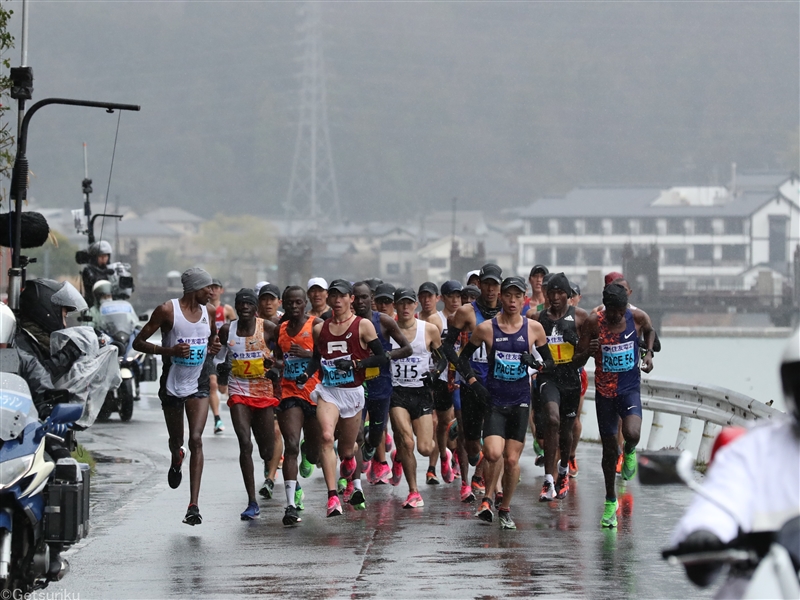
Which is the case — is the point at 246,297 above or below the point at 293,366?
above

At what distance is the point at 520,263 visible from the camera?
17175 centimetres

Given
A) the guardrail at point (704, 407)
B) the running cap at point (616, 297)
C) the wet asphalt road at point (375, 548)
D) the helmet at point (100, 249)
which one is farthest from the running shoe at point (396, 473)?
the helmet at point (100, 249)

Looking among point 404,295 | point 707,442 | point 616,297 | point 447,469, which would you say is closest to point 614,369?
point 616,297

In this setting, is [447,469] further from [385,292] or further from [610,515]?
[610,515]

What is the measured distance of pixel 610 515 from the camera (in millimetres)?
11062

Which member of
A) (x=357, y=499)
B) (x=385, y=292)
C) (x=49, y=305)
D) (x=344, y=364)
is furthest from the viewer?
(x=385, y=292)

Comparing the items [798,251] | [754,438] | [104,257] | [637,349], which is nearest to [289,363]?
[637,349]

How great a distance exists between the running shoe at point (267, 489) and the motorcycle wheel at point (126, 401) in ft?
32.8

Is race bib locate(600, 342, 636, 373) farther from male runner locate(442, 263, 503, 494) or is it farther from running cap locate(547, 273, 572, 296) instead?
running cap locate(547, 273, 572, 296)

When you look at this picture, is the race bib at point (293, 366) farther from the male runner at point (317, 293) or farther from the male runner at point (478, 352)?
the male runner at point (478, 352)

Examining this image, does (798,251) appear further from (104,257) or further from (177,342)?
(177,342)

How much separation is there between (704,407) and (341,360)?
5889 mm

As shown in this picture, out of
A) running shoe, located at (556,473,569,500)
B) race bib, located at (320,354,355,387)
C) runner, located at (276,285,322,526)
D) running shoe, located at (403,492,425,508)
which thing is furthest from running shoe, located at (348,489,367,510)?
running shoe, located at (556,473,569,500)

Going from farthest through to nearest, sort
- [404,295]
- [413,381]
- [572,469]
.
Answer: [572,469], [404,295], [413,381]
